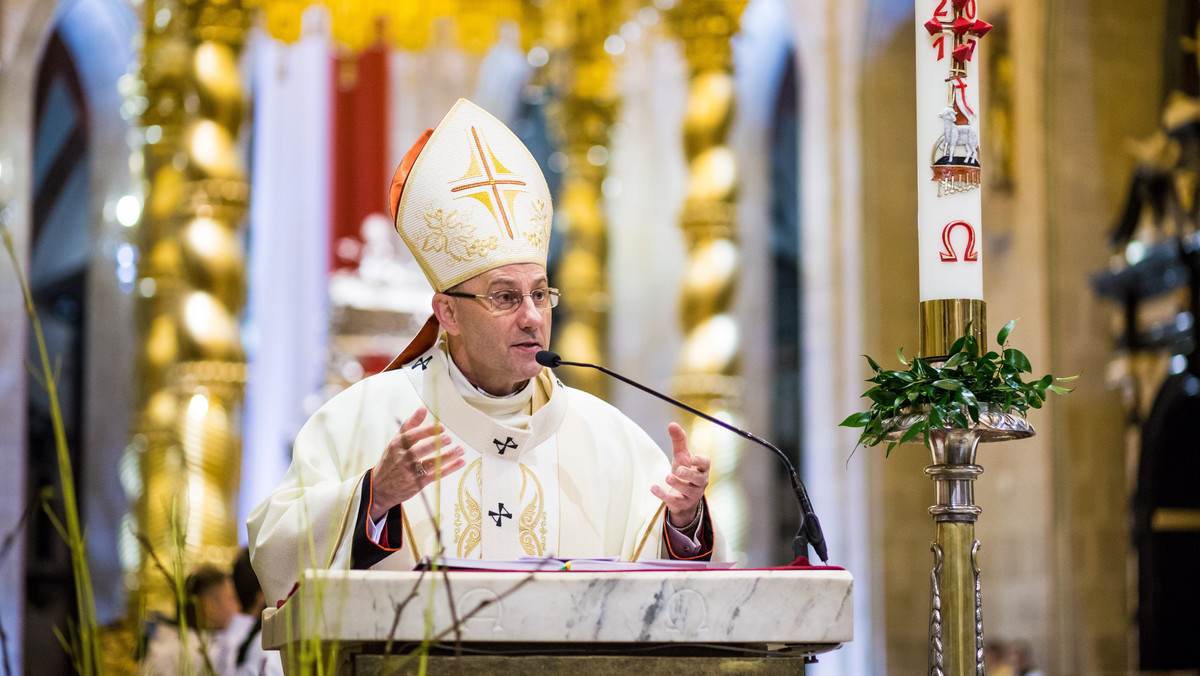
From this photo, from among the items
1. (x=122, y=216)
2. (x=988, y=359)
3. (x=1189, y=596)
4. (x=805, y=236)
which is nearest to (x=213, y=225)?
(x=122, y=216)

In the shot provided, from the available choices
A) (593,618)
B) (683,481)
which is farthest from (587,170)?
(593,618)

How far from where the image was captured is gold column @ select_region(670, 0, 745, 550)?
8875mm

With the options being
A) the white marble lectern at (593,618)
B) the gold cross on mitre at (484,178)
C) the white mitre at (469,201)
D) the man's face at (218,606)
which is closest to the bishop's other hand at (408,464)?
the white marble lectern at (593,618)

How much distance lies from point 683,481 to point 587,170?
6762 millimetres

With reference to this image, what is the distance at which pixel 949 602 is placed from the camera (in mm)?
2365

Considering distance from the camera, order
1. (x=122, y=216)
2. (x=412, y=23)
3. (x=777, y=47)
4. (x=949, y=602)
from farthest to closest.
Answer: (x=777, y=47) → (x=122, y=216) → (x=412, y=23) → (x=949, y=602)

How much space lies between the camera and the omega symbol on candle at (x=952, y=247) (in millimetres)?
2441

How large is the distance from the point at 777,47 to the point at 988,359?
11001 millimetres

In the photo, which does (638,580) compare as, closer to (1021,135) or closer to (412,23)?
(1021,135)

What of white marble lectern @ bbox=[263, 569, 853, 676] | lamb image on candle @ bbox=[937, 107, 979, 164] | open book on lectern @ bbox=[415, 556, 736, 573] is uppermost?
lamb image on candle @ bbox=[937, 107, 979, 164]

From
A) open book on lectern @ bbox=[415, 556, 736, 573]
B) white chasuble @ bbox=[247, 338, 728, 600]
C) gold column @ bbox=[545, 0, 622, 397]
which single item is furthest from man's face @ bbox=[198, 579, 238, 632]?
gold column @ bbox=[545, 0, 622, 397]

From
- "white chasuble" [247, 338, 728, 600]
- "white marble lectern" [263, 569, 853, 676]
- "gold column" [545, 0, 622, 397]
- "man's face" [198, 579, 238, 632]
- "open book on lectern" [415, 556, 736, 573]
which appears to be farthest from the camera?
"gold column" [545, 0, 622, 397]

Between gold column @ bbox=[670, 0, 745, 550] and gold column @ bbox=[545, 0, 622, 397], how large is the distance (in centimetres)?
57

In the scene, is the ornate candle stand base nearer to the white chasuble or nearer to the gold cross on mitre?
the white chasuble
